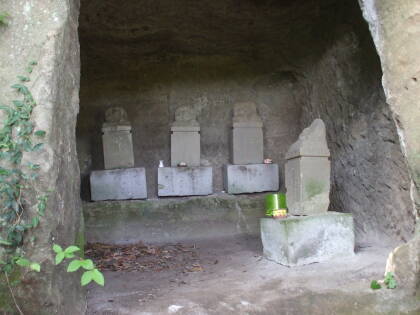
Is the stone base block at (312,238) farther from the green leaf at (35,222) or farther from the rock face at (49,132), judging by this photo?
the green leaf at (35,222)

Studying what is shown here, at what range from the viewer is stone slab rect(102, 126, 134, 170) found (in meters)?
6.56

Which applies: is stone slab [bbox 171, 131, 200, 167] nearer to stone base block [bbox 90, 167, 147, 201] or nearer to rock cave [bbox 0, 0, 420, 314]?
rock cave [bbox 0, 0, 420, 314]

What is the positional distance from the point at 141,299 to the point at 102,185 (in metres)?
3.40

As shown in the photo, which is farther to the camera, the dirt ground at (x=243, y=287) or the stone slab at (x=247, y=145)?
the stone slab at (x=247, y=145)

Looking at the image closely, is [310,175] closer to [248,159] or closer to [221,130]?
[248,159]

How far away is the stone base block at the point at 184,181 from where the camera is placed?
654 cm

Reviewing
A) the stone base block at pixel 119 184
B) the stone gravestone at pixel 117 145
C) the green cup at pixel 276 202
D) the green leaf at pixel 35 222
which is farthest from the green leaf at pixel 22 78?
the stone gravestone at pixel 117 145

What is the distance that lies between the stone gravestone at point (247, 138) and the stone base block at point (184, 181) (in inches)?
26.4

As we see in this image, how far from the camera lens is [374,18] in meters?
3.21

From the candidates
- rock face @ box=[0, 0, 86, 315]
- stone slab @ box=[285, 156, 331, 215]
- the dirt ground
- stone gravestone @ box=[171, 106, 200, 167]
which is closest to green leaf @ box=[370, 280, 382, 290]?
the dirt ground

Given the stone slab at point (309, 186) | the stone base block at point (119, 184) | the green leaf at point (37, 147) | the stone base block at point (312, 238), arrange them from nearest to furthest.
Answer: the green leaf at point (37, 147) → the stone base block at point (312, 238) → the stone slab at point (309, 186) → the stone base block at point (119, 184)

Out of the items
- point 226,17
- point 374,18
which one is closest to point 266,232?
point 374,18

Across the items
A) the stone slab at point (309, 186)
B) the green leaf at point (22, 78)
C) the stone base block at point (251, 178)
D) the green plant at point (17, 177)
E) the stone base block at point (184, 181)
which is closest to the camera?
the green plant at point (17, 177)

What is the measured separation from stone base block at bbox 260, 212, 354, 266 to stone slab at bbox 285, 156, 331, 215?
19 cm
